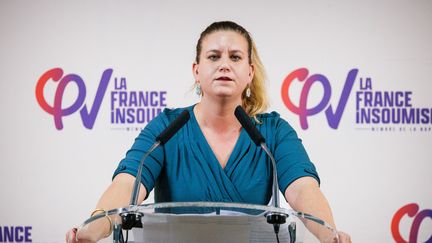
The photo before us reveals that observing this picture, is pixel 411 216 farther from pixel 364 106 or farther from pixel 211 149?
pixel 211 149

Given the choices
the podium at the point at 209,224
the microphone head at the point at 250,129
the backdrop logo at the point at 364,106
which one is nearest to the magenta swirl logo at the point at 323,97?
the backdrop logo at the point at 364,106

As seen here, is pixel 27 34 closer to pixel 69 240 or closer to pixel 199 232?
pixel 69 240

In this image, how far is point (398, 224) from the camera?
2801 millimetres

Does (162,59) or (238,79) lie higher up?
(162,59)

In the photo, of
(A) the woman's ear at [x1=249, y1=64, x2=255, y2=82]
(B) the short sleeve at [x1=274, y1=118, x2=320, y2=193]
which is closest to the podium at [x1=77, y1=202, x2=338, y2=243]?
(B) the short sleeve at [x1=274, y1=118, x2=320, y2=193]

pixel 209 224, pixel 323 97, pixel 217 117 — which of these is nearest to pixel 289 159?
pixel 217 117

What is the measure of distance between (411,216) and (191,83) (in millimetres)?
1323

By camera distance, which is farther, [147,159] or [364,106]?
[364,106]

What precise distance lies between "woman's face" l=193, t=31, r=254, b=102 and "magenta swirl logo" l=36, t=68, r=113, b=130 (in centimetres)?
105

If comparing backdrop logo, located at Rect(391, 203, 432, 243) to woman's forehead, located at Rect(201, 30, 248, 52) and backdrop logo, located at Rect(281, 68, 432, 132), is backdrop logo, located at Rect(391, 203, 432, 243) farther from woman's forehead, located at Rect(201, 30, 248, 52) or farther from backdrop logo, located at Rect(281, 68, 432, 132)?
woman's forehead, located at Rect(201, 30, 248, 52)

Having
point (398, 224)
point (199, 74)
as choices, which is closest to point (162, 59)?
point (199, 74)

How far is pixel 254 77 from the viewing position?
1944 mm

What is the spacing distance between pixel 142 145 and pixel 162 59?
1.22 metres

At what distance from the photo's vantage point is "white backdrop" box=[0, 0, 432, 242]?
2787 mm
